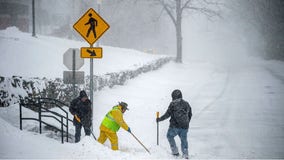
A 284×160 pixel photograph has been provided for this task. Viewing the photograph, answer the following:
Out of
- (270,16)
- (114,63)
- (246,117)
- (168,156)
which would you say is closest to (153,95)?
(246,117)

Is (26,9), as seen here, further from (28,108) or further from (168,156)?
(168,156)

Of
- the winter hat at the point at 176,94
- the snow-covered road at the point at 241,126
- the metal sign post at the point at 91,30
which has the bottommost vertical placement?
the snow-covered road at the point at 241,126

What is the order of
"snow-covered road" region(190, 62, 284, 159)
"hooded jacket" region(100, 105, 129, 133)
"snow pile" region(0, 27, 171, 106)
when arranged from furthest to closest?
"snow pile" region(0, 27, 171, 106)
"snow-covered road" region(190, 62, 284, 159)
"hooded jacket" region(100, 105, 129, 133)

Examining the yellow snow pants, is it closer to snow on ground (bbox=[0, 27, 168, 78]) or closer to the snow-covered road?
the snow-covered road

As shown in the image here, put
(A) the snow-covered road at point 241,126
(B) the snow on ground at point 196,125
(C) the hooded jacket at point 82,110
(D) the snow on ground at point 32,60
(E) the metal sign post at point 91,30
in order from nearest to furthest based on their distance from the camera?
1. (B) the snow on ground at point 196,125
2. (E) the metal sign post at point 91,30
3. (C) the hooded jacket at point 82,110
4. (A) the snow-covered road at point 241,126
5. (D) the snow on ground at point 32,60

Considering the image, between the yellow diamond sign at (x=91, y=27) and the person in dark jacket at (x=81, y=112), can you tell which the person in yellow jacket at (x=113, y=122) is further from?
the yellow diamond sign at (x=91, y=27)

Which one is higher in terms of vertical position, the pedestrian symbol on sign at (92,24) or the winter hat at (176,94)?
the pedestrian symbol on sign at (92,24)

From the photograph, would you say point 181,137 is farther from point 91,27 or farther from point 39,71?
point 39,71

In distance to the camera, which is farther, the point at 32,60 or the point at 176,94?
the point at 32,60

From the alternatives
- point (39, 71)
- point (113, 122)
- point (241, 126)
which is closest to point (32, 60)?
point (39, 71)

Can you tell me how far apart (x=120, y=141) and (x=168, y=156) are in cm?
201

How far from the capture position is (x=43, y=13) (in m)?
58.4

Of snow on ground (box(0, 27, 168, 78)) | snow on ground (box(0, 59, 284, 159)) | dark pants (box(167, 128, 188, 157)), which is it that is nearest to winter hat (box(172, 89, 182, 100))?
dark pants (box(167, 128, 188, 157))

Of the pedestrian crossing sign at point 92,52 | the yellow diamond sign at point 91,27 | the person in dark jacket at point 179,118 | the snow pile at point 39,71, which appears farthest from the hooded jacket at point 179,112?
the snow pile at point 39,71
